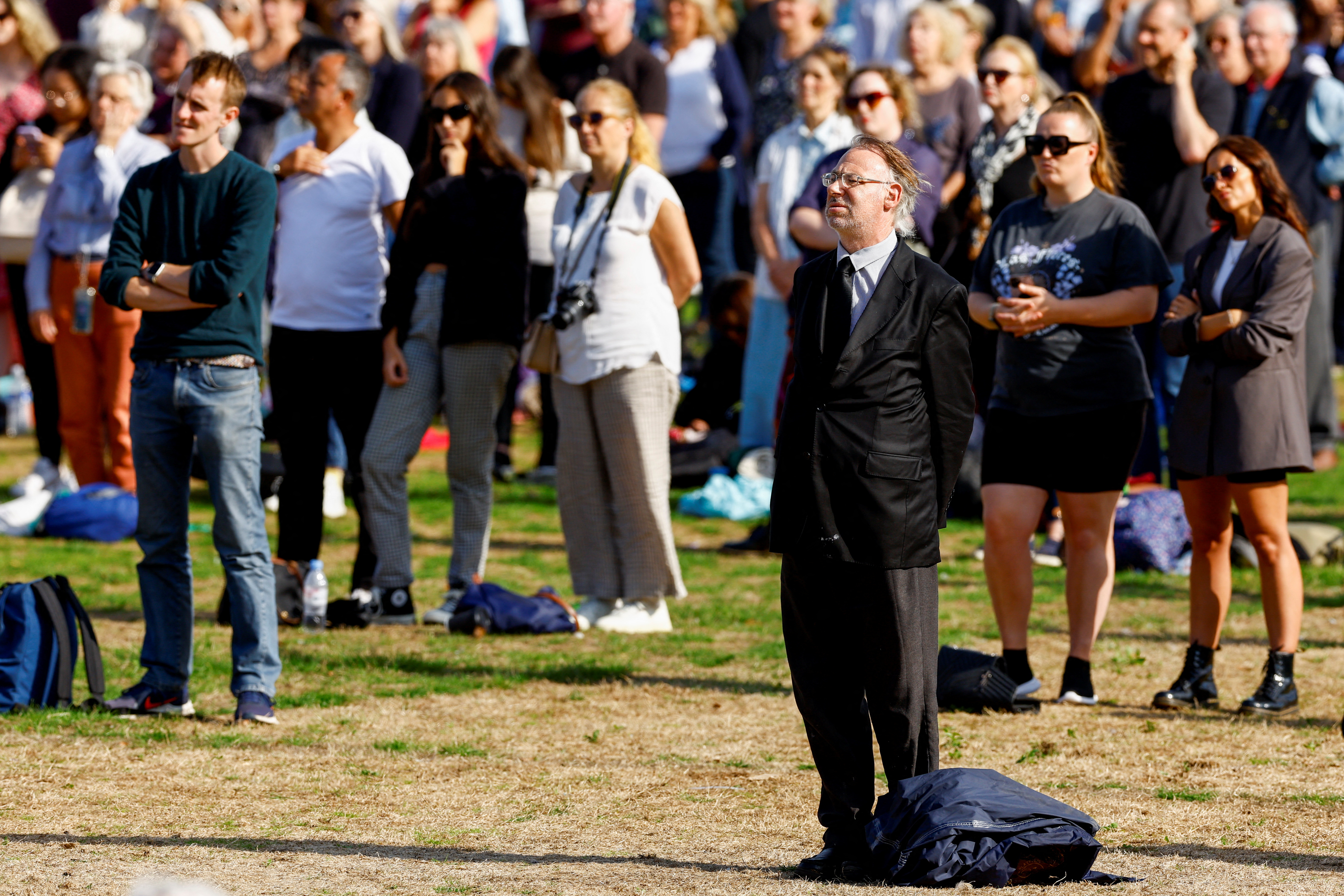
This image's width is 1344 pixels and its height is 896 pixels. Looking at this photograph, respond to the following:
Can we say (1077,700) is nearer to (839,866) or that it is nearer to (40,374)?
(839,866)

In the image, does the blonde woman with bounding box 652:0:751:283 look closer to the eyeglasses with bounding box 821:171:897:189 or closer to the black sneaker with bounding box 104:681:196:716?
the black sneaker with bounding box 104:681:196:716

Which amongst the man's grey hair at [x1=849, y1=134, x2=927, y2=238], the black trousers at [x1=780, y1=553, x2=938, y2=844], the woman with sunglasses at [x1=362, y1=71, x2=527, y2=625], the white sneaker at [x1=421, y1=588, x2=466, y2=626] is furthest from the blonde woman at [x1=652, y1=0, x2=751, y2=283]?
the black trousers at [x1=780, y1=553, x2=938, y2=844]

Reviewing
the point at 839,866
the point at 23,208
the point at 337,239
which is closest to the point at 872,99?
the point at 337,239

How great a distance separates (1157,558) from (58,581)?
5.47 meters

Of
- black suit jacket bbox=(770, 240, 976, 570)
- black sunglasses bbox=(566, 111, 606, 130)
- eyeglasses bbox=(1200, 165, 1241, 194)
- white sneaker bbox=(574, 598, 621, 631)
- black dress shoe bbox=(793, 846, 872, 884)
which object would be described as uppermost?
black sunglasses bbox=(566, 111, 606, 130)

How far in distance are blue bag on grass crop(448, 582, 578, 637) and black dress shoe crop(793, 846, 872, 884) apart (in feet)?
11.8

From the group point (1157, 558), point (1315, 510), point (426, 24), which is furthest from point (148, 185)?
point (1315, 510)

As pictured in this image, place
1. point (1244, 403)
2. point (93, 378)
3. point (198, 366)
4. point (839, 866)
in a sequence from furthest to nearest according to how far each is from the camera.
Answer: point (93, 378) < point (1244, 403) < point (198, 366) < point (839, 866)

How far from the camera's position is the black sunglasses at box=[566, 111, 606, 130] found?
773cm

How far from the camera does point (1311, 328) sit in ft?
32.4

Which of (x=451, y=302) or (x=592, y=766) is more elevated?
(x=451, y=302)

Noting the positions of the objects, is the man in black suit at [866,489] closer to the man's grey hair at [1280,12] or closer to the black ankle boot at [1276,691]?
the black ankle boot at [1276,691]

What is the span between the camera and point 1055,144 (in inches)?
258

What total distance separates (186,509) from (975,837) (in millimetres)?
3267
